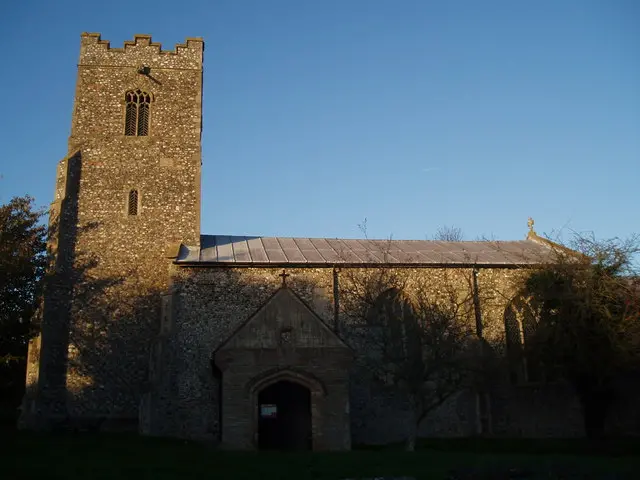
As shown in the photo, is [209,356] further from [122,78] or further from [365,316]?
[122,78]

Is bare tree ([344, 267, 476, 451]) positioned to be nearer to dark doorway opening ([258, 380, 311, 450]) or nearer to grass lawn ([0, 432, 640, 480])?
grass lawn ([0, 432, 640, 480])

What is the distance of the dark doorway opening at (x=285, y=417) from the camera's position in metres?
24.7

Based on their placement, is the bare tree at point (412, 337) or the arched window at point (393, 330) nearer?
the bare tree at point (412, 337)

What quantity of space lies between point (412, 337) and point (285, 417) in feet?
19.8

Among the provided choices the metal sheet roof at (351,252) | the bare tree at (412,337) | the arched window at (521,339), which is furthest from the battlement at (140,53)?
the arched window at (521,339)

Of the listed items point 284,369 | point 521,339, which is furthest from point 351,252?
point 284,369

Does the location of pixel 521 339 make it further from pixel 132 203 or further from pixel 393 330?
pixel 132 203

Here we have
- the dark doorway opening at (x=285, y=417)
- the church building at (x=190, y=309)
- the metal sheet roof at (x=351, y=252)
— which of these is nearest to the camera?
the church building at (x=190, y=309)

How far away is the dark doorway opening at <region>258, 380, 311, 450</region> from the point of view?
24672mm

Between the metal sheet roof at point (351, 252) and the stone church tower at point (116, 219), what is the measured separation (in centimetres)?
181

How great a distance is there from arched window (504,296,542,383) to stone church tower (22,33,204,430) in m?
14.2

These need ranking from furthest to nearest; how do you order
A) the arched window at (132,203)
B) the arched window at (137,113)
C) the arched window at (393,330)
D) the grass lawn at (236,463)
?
the arched window at (137,113), the arched window at (132,203), the arched window at (393,330), the grass lawn at (236,463)

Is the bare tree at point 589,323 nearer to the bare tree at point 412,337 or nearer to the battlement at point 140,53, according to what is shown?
the bare tree at point 412,337

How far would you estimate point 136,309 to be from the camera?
25.4 metres
